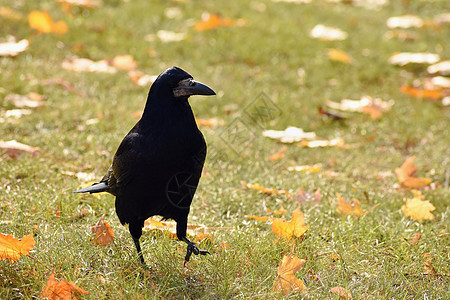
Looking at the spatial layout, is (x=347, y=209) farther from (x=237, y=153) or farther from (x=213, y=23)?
(x=213, y=23)

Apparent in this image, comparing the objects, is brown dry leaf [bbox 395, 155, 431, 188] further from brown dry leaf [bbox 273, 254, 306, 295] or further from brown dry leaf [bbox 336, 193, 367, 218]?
brown dry leaf [bbox 273, 254, 306, 295]

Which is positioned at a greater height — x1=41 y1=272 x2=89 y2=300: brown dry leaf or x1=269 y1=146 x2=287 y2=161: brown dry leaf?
x1=41 y1=272 x2=89 y2=300: brown dry leaf

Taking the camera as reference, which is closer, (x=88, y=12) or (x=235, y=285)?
(x=235, y=285)

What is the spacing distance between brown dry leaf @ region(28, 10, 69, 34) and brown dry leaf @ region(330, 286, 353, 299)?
17.3ft

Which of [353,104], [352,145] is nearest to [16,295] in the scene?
[352,145]

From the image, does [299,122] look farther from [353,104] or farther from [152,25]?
[152,25]

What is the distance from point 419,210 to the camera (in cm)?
368

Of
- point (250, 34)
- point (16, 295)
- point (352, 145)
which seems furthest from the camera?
point (250, 34)

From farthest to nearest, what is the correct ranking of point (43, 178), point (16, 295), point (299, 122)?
point (299, 122), point (43, 178), point (16, 295)

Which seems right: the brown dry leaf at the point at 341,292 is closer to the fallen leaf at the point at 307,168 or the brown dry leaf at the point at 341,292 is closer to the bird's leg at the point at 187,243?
the bird's leg at the point at 187,243

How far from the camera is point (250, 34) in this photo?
751 cm

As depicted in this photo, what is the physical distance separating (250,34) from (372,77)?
181 centimetres

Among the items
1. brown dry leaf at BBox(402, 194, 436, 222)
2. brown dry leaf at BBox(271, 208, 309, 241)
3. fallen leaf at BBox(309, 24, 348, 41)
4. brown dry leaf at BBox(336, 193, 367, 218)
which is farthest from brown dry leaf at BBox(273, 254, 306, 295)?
fallen leaf at BBox(309, 24, 348, 41)

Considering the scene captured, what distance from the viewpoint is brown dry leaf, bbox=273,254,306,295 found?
8.47ft
